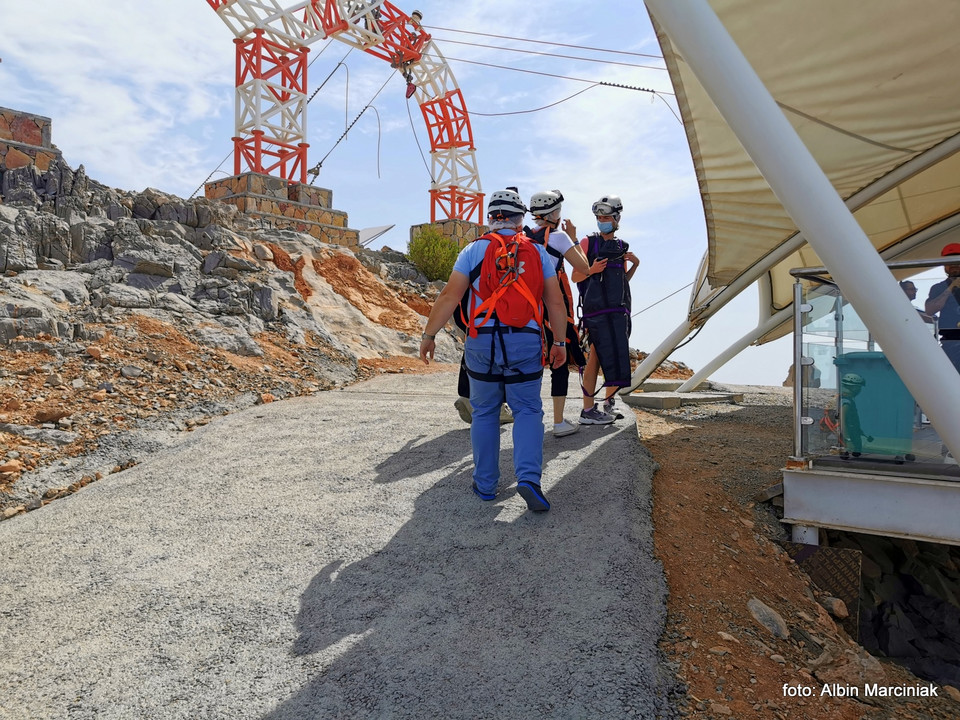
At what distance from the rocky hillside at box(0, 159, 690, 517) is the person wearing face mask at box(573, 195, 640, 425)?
3859mm

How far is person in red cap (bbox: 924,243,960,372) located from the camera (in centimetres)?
365

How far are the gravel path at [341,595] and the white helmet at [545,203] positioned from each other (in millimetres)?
1744

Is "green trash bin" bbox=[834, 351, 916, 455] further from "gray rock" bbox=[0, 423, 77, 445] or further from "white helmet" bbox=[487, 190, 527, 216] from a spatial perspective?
"gray rock" bbox=[0, 423, 77, 445]

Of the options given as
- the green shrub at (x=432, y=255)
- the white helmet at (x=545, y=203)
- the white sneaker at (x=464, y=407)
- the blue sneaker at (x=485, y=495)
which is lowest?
the blue sneaker at (x=485, y=495)

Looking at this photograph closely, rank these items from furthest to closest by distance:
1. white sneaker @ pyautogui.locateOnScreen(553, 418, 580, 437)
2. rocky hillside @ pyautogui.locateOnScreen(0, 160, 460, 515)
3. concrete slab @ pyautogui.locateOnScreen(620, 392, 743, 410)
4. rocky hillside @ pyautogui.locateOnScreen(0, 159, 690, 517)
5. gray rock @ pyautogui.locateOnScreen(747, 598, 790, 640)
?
concrete slab @ pyautogui.locateOnScreen(620, 392, 743, 410)
rocky hillside @ pyautogui.locateOnScreen(0, 160, 460, 515)
rocky hillside @ pyautogui.locateOnScreen(0, 159, 690, 517)
white sneaker @ pyautogui.locateOnScreen(553, 418, 580, 437)
gray rock @ pyautogui.locateOnScreen(747, 598, 790, 640)

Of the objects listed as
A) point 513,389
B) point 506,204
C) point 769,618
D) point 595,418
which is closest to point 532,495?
point 513,389

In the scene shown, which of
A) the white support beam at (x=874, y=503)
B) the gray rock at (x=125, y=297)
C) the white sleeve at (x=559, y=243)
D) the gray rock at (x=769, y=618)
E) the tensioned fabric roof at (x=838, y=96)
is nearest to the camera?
the gray rock at (x=769, y=618)

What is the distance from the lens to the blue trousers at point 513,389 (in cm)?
373

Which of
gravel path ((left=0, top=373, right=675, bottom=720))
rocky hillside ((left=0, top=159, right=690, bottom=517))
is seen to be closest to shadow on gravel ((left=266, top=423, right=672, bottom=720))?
gravel path ((left=0, top=373, right=675, bottom=720))

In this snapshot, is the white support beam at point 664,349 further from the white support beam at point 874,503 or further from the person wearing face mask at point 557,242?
the white support beam at point 874,503

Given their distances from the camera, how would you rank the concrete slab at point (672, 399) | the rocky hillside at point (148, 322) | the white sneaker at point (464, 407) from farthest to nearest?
the concrete slab at point (672, 399), the rocky hillside at point (148, 322), the white sneaker at point (464, 407)

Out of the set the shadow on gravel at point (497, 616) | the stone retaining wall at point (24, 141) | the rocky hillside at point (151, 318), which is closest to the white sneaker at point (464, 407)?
the shadow on gravel at point (497, 616)

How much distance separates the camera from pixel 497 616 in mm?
2869

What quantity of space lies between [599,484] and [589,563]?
3.31ft
